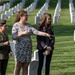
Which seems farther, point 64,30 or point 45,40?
point 64,30

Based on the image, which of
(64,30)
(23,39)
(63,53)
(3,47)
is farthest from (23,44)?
(64,30)

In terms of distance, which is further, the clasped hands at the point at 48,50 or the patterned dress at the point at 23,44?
the clasped hands at the point at 48,50

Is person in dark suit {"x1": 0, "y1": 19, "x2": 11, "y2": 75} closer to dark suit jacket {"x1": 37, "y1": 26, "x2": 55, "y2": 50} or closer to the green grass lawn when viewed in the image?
dark suit jacket {"x1": 37, "y1": 26, "x2": 55, "y2": 50}

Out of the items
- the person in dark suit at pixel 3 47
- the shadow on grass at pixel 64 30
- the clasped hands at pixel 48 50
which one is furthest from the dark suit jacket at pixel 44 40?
the shadow on grass at pixel 64 30

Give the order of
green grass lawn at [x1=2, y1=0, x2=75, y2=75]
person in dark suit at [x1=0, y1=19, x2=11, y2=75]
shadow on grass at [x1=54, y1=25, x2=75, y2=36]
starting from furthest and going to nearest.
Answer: shadow on grass at [x1=54, y1=25, x2=75, y2=36] < green grass lawn at [x1=2, y1=0, x2=75, y2=75] < person in dark suit at [x1=0, y1=19, x2=11, y2=75]

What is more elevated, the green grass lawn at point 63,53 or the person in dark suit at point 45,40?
the person in dark suit at point 45,40

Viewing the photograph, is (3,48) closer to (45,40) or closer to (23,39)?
(23,39)

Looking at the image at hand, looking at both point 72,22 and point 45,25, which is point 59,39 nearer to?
point 72,22

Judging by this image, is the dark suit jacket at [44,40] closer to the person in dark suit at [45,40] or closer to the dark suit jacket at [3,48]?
the person in dark suit at [45,40]

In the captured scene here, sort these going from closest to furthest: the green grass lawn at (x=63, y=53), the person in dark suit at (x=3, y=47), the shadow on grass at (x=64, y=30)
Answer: the person in dark suit at (x=3, y=47), the green grass lawn at (x=63, y=53), the shadow on grass at (x=64, y=30)

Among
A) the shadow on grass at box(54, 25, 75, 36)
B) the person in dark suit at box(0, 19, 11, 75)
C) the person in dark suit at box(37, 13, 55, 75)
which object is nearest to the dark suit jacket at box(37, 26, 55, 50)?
the person in dark suit at box(37, 13, 55, 75)

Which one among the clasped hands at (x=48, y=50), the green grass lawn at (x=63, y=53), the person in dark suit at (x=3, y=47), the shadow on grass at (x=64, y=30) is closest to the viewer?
the person in dark suit at (x=3, y=47)

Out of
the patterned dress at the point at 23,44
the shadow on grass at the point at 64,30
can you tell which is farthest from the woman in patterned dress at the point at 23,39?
the shadow on grass at the point at 64,30

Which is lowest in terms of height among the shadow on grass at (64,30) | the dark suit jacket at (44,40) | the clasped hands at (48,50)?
the shadow on grass at (64,30)
